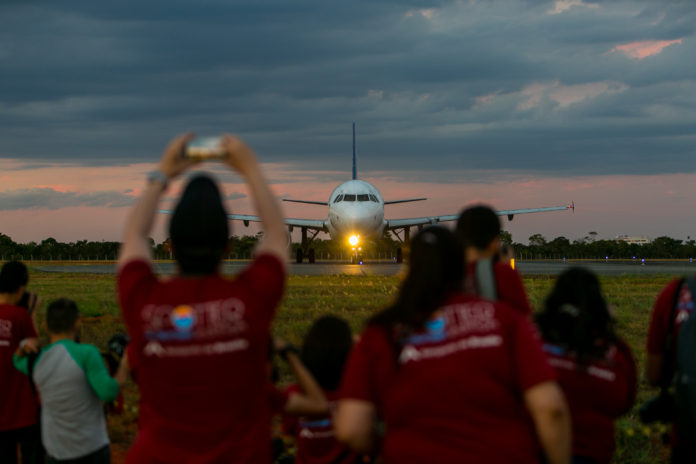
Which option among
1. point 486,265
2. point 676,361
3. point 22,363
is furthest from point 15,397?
point 676,361

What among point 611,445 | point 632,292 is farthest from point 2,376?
point 632,292

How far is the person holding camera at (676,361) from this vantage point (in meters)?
3.61

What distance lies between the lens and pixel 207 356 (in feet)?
8.65

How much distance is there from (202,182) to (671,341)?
110 inches

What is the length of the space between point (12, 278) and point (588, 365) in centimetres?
429

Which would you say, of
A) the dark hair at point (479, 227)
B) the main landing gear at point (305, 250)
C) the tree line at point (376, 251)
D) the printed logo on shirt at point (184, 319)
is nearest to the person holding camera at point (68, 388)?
the printed logo on shirt at point (184, 319)

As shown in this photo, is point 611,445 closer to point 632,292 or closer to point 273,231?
point 273,231

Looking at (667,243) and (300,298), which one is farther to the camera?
(667,243)

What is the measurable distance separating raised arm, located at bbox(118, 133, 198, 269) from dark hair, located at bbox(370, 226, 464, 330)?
0.94 m

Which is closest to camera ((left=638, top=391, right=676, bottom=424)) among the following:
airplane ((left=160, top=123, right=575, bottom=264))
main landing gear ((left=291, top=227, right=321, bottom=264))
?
airplane ((left=160, top=123, right=575, bottom=264))

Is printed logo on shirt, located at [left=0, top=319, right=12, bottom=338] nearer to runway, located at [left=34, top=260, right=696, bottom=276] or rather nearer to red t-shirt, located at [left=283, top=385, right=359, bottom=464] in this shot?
red t-shirt, located at [left=283, top=385, right=359, bottom=464]

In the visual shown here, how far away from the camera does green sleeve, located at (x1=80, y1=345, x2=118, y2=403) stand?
464cm

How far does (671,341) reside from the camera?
13.5ft

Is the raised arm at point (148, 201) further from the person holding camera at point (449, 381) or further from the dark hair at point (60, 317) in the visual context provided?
the dark hair at point (60, 317)
